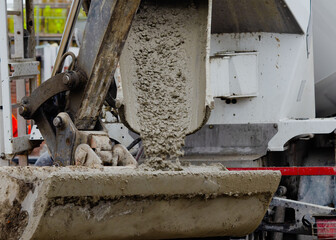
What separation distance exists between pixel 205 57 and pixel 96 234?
3.90ft

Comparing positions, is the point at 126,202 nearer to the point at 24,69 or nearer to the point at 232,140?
the point at 232,140

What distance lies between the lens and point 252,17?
14.1 feet

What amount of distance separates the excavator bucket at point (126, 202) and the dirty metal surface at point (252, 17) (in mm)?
1296

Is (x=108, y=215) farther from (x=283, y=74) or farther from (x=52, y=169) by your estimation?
(x=283, y=74)

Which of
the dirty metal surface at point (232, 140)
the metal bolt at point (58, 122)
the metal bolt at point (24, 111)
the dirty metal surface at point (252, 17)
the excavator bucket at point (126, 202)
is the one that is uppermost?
the dirty metal surface at point (252, 17)

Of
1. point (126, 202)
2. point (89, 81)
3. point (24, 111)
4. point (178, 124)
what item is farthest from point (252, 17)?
point (126, 202)

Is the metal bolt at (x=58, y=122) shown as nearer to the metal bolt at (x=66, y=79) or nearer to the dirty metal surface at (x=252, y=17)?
the metal bolt at (x=66, y=79)

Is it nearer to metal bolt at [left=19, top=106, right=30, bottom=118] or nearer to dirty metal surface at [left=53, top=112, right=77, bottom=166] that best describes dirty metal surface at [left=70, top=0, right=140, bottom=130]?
dirty metal surface at [left=53, top=112, right=77, bottom=166]

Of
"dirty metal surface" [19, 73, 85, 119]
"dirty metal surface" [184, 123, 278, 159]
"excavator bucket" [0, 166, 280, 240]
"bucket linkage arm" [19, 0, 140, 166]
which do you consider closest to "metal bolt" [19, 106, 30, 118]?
"dirty metal surface" [19, 73, 85, 119]

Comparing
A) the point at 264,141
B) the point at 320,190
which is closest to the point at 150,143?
the point at 264,141

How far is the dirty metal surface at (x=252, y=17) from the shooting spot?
13.8ft

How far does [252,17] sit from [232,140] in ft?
2.51

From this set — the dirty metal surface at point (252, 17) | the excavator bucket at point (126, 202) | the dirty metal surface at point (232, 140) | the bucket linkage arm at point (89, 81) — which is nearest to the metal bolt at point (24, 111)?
the bucket linkage arm at point (89, 81)

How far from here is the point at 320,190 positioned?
14.3ft
